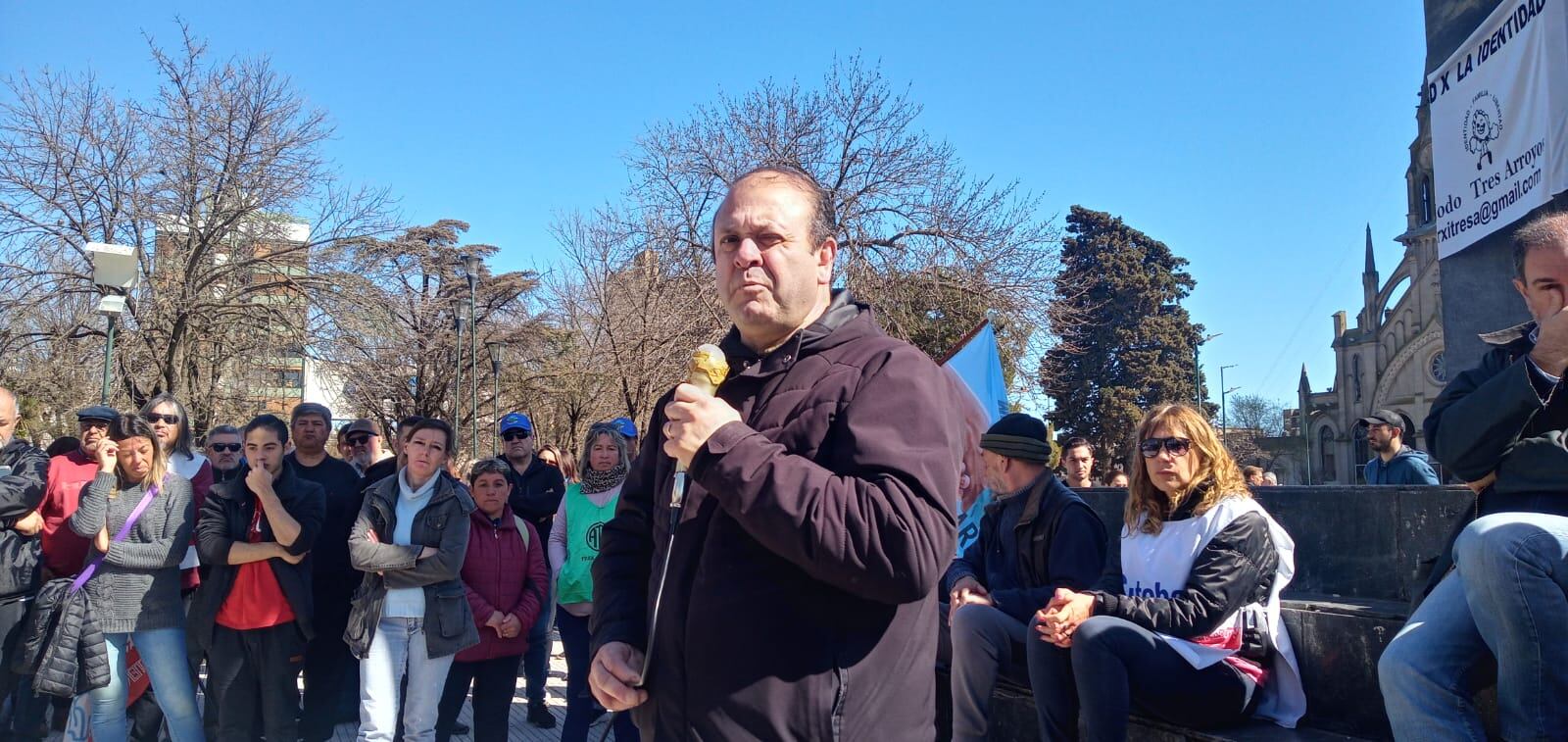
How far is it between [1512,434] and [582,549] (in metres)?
4.83

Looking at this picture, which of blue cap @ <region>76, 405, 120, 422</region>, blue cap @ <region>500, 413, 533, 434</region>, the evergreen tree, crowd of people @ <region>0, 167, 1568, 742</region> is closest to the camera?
crowd of people @ <region>0, 167, 1568, 742</region>

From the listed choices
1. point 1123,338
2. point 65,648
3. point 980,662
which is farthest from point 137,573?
point 1123,338

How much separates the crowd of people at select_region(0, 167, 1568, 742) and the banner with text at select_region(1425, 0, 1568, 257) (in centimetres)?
172

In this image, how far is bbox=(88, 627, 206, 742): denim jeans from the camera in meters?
5.41

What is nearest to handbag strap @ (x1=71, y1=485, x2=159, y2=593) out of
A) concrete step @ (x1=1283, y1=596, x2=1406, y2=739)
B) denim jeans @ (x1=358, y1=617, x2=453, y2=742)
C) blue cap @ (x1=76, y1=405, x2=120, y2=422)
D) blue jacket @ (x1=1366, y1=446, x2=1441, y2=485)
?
blue cap @ (x1=76, y1=405, x2=120, y2=422)

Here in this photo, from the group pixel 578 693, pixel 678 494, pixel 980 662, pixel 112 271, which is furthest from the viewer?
pixel 112 271

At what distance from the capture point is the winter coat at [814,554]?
5.63ft

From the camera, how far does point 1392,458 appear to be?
747 centimetres

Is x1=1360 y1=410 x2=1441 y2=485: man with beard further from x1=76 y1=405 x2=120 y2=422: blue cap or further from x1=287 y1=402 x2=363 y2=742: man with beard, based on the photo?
x1=76 y1=405 x2=120 y2=422: blue cap

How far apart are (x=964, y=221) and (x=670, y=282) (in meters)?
4.94

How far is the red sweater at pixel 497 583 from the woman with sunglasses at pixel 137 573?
1.49 metres

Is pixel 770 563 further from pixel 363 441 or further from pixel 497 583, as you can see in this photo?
pixel 363 441

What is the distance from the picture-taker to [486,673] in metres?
5.65

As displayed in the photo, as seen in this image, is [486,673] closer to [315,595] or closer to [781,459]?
[315,595]
